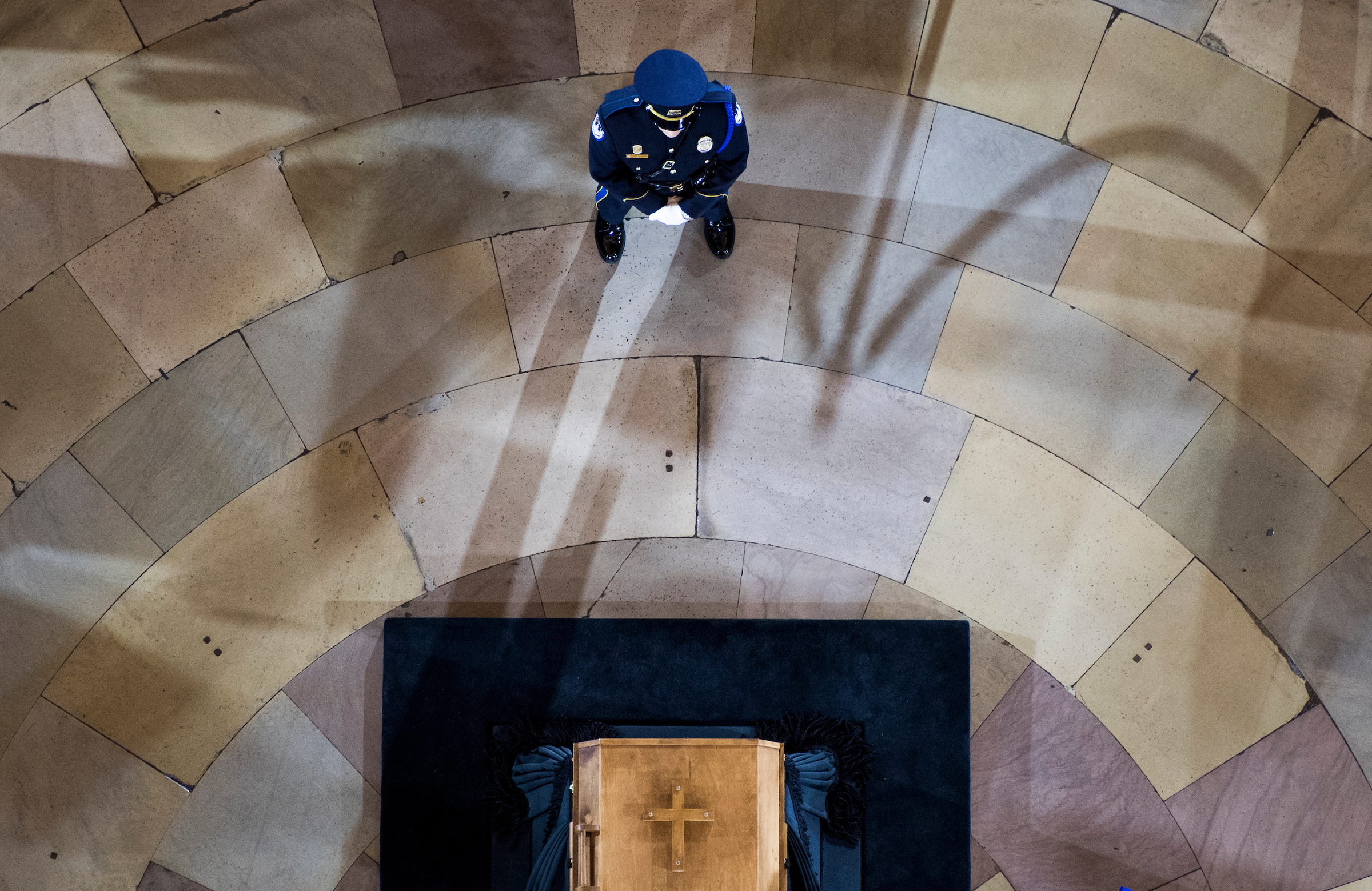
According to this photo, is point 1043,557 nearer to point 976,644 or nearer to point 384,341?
point 976,644

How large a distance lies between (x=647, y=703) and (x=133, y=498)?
324 centimetres

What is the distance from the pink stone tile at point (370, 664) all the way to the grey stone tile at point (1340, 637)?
4.40 m

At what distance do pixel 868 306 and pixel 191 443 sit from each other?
4096 millimetres

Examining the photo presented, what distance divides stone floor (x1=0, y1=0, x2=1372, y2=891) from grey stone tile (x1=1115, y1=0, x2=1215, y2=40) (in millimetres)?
21

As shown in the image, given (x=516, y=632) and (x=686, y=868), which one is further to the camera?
(x=516, y=632)

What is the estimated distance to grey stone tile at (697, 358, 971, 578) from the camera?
16.7 feet

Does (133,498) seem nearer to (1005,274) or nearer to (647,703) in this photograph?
(647,703)

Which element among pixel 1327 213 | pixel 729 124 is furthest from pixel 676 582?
pixel 1327 213

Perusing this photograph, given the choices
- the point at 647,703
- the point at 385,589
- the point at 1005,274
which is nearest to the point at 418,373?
the point at 385,589

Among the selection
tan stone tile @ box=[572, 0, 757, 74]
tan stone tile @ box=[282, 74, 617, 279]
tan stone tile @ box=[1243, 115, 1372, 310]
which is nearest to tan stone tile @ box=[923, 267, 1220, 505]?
tan stone tile @ box=[1243, 115, 1372, 310]

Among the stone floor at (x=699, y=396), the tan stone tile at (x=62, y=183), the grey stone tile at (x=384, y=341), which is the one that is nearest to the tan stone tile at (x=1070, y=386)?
the stone floor at (x=699, y=396)

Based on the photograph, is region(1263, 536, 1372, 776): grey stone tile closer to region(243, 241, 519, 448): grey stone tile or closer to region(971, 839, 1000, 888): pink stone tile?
region(971, 839, 1000, 888): pink stone tile

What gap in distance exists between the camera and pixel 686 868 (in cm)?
A: 365

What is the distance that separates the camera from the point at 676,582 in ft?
16.6
